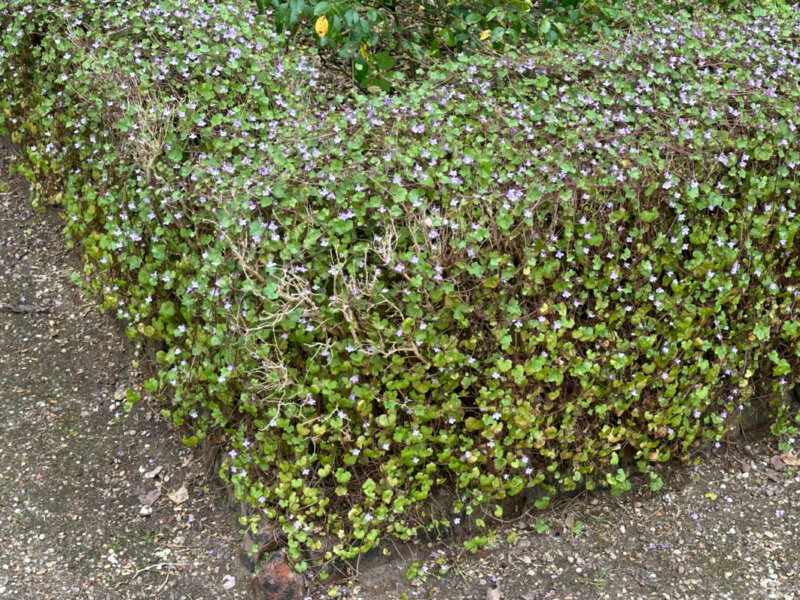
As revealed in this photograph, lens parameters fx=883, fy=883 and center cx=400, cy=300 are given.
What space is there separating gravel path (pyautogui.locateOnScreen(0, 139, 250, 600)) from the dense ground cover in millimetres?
331

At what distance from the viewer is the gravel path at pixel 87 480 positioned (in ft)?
10.6

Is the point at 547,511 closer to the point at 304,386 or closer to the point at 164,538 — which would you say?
the point at 304,386

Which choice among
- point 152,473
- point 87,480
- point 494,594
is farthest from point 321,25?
point 494,594

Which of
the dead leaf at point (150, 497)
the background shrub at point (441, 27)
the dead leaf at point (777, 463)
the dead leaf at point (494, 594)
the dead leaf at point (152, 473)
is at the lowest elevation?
the dead leaf at point (494, 594)

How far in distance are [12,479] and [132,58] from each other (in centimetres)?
178

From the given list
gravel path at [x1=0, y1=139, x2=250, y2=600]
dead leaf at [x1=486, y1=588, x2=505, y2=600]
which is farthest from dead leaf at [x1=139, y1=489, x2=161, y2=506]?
dead leaf at [x1=486, y1=588, x2=505, y2=600]

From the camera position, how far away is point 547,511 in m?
3.44

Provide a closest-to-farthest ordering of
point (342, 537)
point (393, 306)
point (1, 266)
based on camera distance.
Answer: point (393, 306) → point (342, 537) → point (1, 266)

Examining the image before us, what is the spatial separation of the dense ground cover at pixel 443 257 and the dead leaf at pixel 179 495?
0.91 feet

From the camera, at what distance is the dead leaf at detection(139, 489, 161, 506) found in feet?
11.4

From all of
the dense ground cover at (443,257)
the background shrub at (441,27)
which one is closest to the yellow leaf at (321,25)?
the background shrub at (441,27)

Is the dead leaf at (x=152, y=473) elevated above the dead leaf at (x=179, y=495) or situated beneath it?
elevated above

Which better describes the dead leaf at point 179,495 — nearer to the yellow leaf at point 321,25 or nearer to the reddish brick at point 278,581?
the reddish brick at point 278,581

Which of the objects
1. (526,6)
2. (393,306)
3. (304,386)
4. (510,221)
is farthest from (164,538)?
(526,6)
